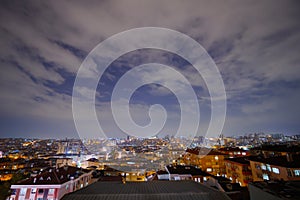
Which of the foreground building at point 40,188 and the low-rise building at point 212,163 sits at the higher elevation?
the low-rise building at point 212,163

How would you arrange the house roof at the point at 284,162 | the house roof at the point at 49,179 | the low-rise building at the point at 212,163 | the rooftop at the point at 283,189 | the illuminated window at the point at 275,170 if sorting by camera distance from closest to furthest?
the rooftop at the point at 283,189, the house roof at the point at 284,162, the illuminated window at the point at 275,170, the house roof at the point at 49,179, the low-rise building at the point at 212,163

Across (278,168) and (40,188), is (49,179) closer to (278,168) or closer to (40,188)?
(40,188)

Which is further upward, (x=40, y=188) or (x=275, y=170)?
(x=275, y=170)

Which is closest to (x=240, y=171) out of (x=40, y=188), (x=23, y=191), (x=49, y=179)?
(x=49, y=179)

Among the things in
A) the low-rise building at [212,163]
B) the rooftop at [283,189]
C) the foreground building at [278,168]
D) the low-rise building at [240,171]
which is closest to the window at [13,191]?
the rooftop at [283,189]

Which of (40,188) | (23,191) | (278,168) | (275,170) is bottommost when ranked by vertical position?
(23,191)

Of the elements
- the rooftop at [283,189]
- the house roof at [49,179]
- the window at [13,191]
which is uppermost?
the rooftop at [283,189]

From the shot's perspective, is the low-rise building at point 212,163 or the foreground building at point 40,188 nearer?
the foreground building at point 40,188

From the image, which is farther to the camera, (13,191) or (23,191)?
(23,191)

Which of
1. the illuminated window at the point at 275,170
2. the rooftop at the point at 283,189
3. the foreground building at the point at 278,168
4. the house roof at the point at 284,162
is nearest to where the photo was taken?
the rooftop at the point at 283,189

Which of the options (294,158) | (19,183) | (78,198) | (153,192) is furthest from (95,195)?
(294,158)

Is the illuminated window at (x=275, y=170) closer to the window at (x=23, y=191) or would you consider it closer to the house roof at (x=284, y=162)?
the house roof at (x=284, y=162)

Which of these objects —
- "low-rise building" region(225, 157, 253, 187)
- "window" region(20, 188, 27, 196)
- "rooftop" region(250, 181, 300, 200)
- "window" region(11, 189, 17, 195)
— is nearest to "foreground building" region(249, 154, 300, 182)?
"low-rise building" region(225, 157, 253, 187)

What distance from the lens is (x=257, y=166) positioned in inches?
898
